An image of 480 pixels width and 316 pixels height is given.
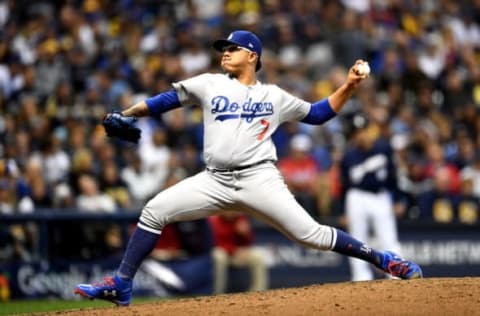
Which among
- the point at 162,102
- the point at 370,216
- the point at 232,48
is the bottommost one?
the point at 370,216

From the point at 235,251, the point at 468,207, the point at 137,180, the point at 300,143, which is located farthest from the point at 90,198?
the point at 468,207

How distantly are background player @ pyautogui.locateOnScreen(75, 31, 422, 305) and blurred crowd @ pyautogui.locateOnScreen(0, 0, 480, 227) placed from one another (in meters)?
6.26

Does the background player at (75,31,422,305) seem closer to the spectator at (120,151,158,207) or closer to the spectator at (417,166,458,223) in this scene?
the spectator at (120,151,158,207)

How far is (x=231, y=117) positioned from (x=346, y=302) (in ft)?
5.06

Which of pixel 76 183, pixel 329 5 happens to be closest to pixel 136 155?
pixel 76 183

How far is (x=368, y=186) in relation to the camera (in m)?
14.5

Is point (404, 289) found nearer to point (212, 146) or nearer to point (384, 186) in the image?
point (212, 146)

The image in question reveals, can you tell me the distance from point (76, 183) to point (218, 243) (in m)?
2.11

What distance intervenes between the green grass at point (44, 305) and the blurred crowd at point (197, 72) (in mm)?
1368

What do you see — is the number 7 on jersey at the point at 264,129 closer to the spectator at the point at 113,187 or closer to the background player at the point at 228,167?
the background player at the point at 228,167

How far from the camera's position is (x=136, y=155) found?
16.6 metres

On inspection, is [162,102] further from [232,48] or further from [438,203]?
[438,203]

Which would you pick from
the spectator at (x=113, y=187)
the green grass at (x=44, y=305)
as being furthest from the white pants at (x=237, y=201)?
the spectator at (x=113, y=187)

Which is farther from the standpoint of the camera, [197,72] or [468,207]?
[197,72]
